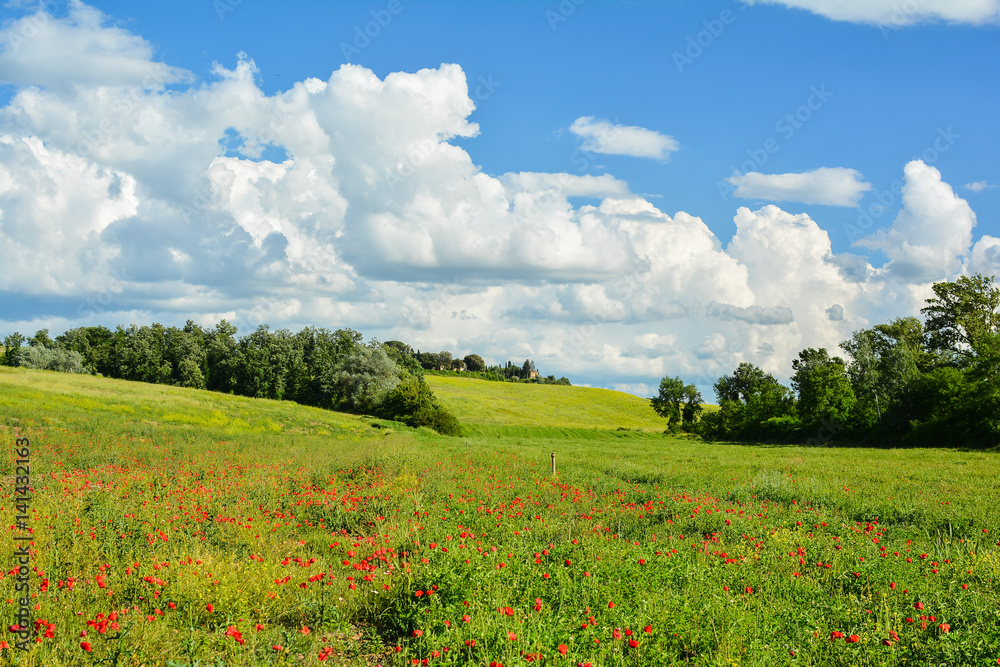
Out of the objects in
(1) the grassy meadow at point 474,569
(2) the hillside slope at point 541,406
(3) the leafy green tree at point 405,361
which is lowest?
(2) the hillside slope at point 541,406

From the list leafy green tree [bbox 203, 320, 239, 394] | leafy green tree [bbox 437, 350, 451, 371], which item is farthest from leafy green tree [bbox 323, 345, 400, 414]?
leafy green tree [bbox 437, 350, 451, 371]

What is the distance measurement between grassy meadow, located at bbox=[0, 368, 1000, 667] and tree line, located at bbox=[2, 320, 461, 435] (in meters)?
54.5

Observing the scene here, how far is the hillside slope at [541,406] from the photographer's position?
83.1 meters

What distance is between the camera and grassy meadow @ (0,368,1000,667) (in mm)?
5457

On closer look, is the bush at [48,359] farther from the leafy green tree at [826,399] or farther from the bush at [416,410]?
the leafy green tree at [826,399]

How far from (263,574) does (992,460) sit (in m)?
37.9

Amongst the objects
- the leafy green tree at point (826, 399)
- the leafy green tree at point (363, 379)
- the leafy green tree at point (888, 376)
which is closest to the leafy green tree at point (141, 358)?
the leafy green tree at point (363, 379)

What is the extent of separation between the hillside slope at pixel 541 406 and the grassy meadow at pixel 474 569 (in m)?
57.4

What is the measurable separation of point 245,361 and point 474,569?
292 ft

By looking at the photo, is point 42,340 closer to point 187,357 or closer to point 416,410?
point 187,357

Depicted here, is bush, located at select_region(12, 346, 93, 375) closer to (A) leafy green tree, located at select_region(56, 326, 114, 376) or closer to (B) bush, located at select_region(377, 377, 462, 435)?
(A) leafy green tree, located at select_region(56, 326, 114, 376)

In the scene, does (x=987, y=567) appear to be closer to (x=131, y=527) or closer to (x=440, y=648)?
(x=440, y=648)

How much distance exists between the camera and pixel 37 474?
42.7 ft

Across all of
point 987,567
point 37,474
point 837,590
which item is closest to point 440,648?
point 837,590
